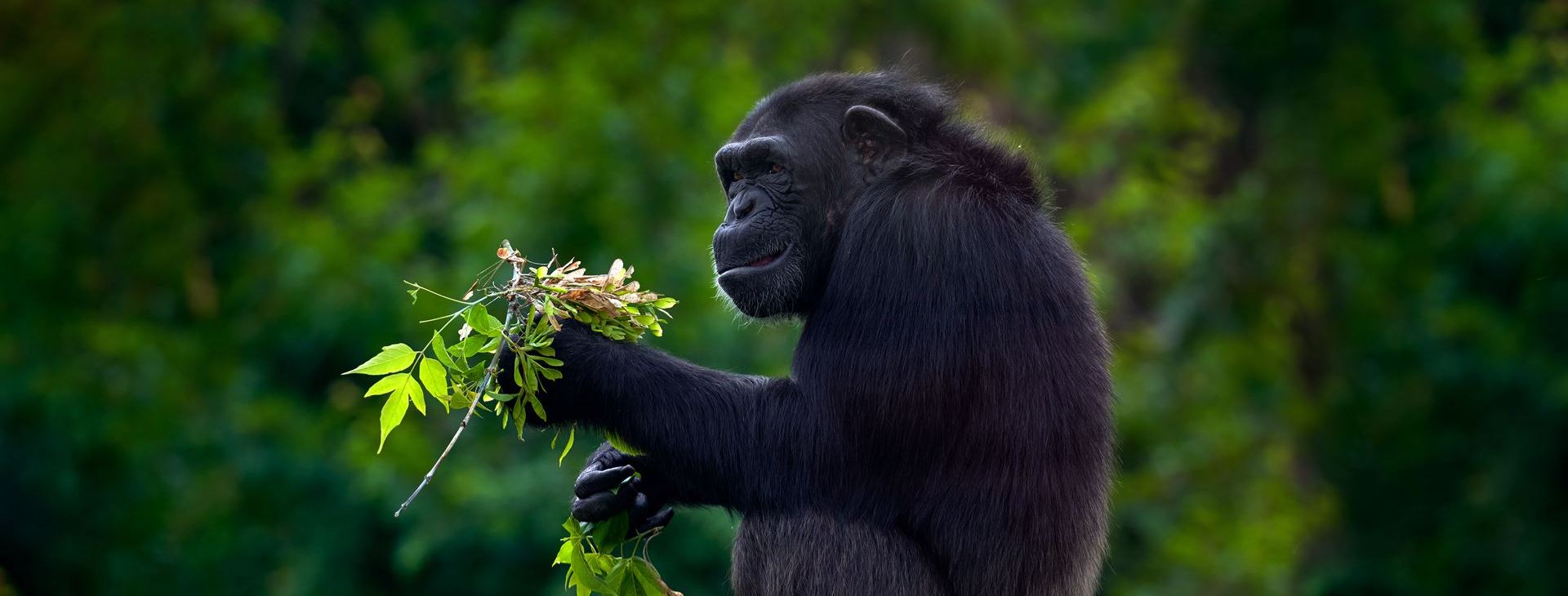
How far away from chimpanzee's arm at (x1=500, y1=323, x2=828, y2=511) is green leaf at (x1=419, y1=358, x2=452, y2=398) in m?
0.47

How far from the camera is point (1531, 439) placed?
15203 millimetres

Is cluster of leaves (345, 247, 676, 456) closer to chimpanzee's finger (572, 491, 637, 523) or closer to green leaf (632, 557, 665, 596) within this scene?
chimpanzee's finger (572, 491, 637, 523)

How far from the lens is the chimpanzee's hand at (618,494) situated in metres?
5.08

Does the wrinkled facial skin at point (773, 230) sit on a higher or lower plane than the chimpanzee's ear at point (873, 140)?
lower

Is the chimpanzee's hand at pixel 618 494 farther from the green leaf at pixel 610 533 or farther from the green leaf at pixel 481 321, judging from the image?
the green leaf at pixel 481 321

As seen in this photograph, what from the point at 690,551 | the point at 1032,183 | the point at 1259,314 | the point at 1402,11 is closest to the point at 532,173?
the point at 690,551

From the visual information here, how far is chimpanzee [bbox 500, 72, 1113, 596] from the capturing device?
196 inches

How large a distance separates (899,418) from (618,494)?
3.16ft

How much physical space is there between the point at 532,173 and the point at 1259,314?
8.14 metres

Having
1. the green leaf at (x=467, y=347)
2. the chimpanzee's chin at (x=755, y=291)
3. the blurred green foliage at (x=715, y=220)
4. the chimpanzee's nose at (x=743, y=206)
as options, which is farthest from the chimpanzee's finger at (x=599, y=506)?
the blurred green foliage at (x=715, y=220)

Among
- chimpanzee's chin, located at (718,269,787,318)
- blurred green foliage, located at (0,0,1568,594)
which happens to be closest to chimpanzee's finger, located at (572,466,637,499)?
chimpanzee's chin, located at (718,269,787,318)

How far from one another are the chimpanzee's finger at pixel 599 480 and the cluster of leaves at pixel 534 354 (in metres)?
0.12

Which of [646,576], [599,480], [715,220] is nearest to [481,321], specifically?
[599,480]

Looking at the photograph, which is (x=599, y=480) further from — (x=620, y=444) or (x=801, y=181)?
(x=801, y=181)
